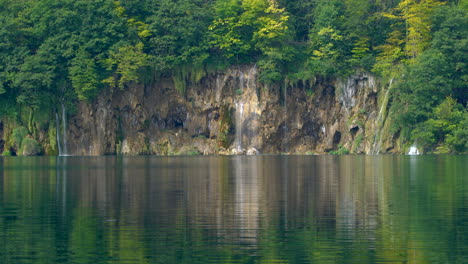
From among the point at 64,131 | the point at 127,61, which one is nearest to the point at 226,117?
the point at 127,61

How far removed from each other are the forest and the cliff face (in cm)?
202

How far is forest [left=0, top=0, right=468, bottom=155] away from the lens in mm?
109125

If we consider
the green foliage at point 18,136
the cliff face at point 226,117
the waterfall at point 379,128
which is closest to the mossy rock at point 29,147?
the green foliage at point 18,136

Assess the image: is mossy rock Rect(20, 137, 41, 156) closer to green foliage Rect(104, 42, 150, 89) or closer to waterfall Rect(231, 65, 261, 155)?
green foliage Rect(104, 42, 150, 89)

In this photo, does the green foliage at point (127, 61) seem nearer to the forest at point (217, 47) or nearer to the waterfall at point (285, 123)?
the forest at point (217, 47)

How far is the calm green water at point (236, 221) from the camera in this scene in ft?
83.2

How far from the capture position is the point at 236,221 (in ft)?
107

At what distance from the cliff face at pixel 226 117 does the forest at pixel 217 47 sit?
2020mm

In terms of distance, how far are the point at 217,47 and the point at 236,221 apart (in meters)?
91.4

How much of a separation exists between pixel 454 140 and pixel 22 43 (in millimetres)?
56856

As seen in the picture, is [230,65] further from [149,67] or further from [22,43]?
[22,43]

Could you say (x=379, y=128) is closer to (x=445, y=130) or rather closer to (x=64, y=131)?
(x=445, y=130)

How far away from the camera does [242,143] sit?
393 feet

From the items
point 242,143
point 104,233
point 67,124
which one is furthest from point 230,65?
point 104,233
